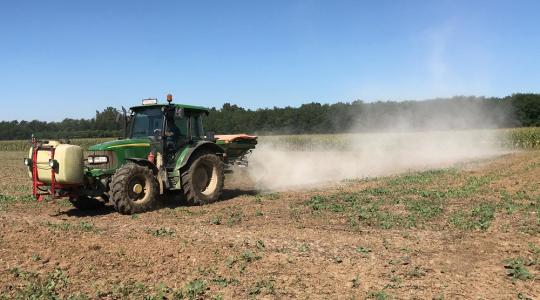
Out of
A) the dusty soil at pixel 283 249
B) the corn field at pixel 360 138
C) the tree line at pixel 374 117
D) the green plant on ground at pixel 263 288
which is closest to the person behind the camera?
the green plant on ground at pixel 263 288

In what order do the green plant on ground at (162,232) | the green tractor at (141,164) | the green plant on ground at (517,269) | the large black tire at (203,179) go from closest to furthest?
the green plant on ground at (517,269) → the green plant on ground at (162,232) → the green tractor at (141,164) → the large black tire at (203,179)

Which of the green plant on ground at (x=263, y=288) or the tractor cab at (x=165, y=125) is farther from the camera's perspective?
the tractor cab at (x=165, y=125)

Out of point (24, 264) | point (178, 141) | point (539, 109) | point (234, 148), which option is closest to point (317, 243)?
point (24, 264)

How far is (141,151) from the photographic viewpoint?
11000 mm

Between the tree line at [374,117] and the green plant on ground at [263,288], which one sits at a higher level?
the tree line at [374,117]

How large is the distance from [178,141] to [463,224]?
6.59 metres

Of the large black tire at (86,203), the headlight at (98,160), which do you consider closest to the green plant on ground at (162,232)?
the headlight at (98,160)

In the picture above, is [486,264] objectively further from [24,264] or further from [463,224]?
[24,264]

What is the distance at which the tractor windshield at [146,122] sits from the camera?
11430mm

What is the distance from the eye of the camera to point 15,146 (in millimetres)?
69188

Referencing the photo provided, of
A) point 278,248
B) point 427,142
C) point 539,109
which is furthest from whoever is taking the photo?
point 539,109

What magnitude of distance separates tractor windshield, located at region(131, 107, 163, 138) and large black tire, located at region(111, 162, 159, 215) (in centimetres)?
128

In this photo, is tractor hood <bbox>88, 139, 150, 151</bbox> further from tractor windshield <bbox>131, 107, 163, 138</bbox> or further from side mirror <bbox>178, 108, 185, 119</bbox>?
side mirror <bbox>178, 108, 185, 119</bbox>

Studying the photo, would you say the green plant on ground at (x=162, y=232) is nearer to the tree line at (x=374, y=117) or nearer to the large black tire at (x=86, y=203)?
the large black tire at (x=86, y=203)
